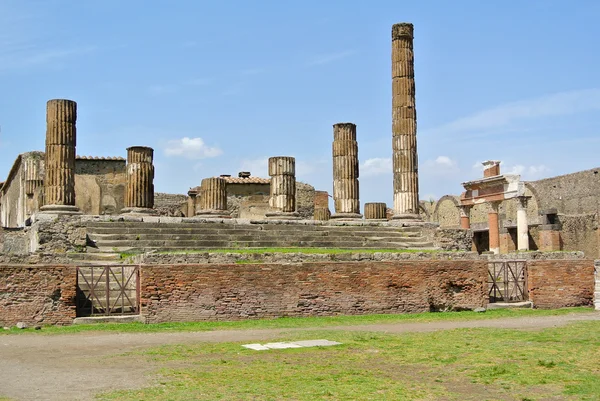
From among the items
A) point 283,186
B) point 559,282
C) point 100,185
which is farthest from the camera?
point 100,185

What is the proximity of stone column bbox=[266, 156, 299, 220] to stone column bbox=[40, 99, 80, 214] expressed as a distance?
5514 mm

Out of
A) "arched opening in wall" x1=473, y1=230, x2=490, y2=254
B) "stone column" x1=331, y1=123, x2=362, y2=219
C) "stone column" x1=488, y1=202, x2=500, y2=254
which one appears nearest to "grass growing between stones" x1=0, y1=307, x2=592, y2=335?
"stone column" x1=331, y1=123, x2=362, y2=219

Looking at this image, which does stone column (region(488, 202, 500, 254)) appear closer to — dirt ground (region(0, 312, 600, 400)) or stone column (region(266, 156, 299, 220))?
stone column (region(266, 156, 299, 220))

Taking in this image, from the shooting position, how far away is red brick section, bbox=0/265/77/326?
11.7 meters

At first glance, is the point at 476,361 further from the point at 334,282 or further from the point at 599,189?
the point at 599,189

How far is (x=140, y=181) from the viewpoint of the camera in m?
19.5

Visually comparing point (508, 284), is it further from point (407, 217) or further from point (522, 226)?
point (522, 226)

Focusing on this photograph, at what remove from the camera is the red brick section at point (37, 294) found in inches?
460

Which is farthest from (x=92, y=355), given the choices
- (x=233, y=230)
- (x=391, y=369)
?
(x=233, y=230)

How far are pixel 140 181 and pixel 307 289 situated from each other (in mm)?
7774

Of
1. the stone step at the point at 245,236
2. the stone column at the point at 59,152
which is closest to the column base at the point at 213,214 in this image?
the stone step at the point at 245,236

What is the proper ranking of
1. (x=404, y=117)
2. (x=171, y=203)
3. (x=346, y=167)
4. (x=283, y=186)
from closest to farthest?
(x=283, y=186) → (x=404, y=117) → (x=346, y=167) → (x=171, y=203)

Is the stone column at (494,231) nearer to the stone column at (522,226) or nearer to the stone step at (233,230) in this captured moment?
the stone column at (522,226)

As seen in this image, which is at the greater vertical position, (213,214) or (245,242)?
(213,214)
